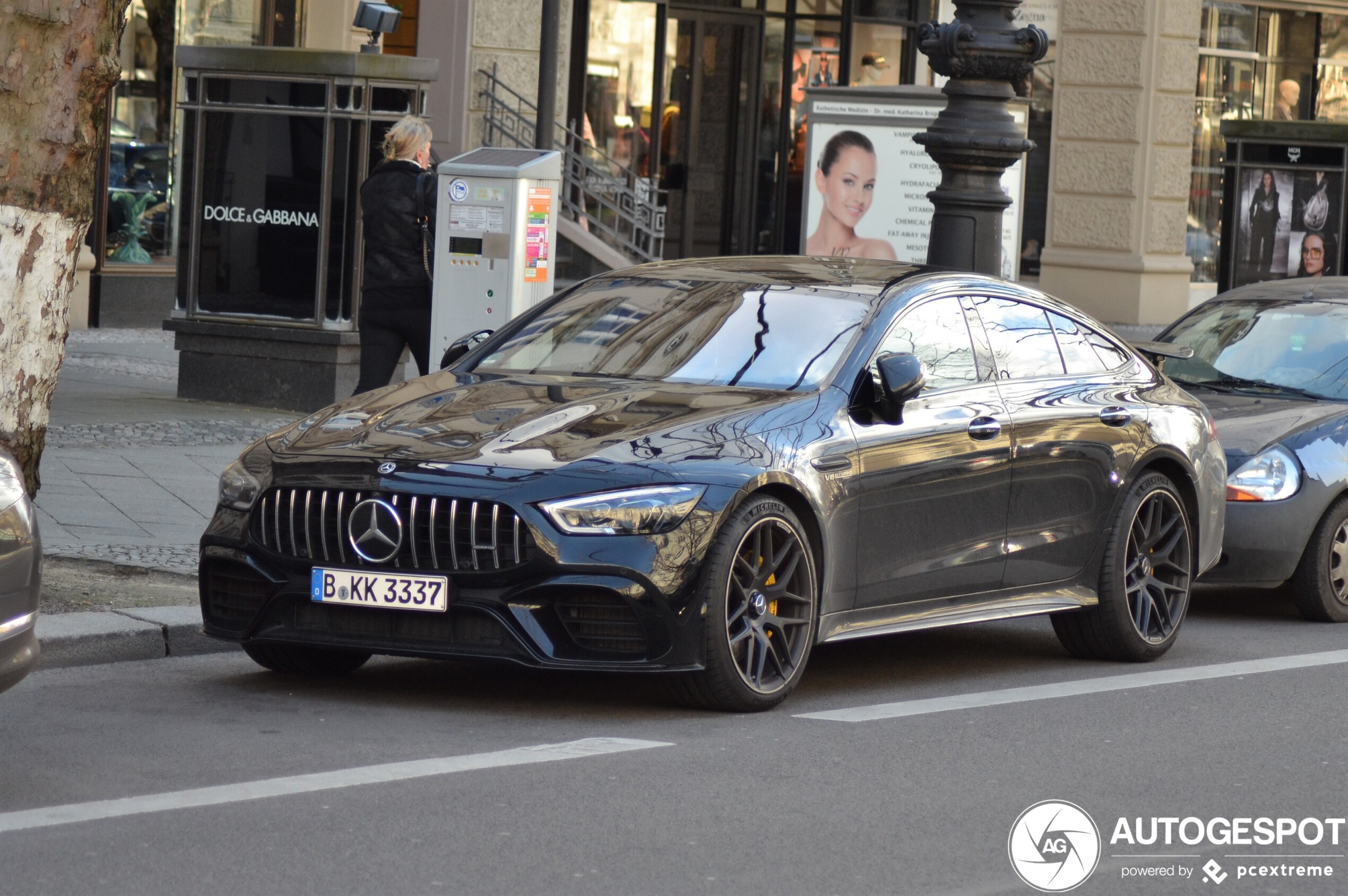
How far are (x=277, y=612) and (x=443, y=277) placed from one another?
5.48 metres

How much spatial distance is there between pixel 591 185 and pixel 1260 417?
1242 centimetres

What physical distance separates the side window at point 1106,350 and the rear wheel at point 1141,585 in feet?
1.66

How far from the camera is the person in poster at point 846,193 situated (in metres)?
14.3

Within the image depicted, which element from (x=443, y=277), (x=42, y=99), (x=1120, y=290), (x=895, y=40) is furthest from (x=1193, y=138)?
(x=42, y=99)

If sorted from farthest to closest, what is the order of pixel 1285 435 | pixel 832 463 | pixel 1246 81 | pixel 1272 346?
pixel 1246 81 < pixel 1272 346 < pixel 1285 435 < pixel 832 463

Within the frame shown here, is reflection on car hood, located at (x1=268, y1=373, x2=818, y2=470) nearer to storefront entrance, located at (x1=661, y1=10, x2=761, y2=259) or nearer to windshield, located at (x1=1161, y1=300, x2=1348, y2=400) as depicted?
windshield, located at (x1=1161, y1=300, x2=1348, y2=400)

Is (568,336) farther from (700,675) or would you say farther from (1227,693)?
(1227,693)

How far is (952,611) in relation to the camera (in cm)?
762

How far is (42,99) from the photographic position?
7277 millimetres

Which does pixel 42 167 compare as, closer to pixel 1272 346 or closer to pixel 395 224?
pixel 395 224

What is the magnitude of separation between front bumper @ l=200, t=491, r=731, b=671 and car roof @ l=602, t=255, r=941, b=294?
1.62 meters

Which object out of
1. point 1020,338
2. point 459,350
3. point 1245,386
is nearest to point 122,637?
point 459,350

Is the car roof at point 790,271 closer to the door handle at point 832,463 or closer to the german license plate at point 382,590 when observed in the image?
the door handle at point 832,463

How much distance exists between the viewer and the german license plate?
254 inches
